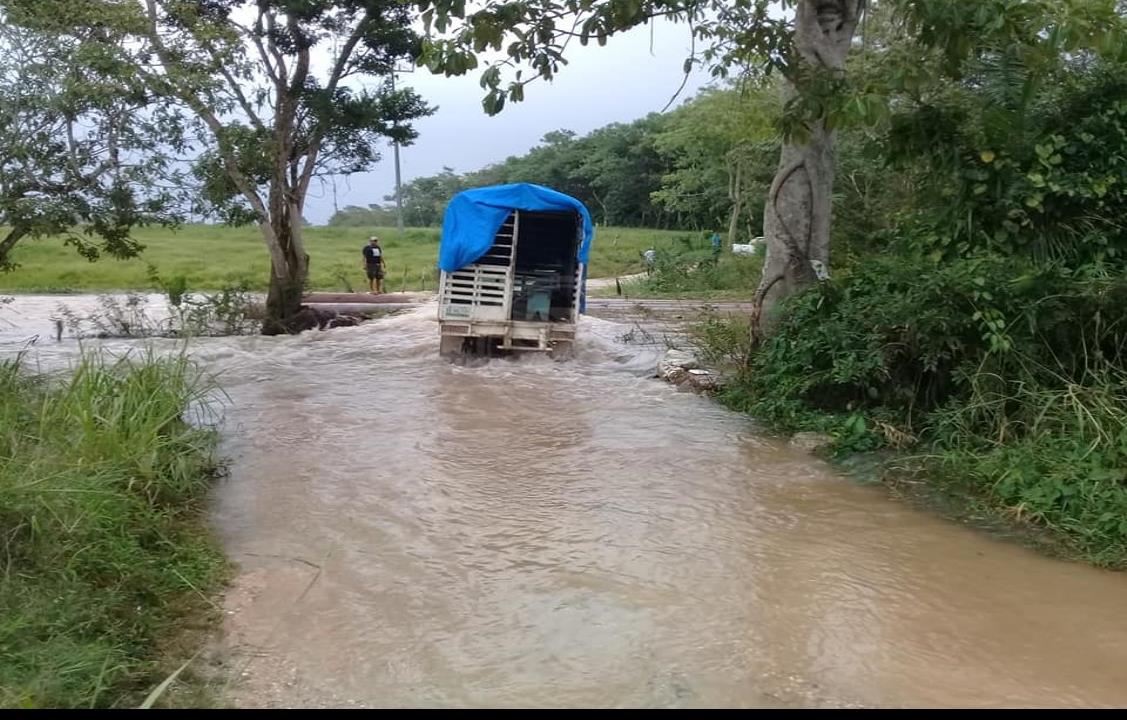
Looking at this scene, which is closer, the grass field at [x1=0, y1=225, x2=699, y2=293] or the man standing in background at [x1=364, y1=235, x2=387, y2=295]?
the man standing in background at [x1=364, y1=235, x2=387, y2=295]

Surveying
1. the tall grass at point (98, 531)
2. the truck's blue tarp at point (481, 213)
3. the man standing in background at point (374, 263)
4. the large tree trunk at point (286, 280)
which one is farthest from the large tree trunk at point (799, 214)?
the man standing in background at point (374, 263)

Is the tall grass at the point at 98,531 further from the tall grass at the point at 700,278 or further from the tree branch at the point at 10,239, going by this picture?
the tall grass at the point at 700,278

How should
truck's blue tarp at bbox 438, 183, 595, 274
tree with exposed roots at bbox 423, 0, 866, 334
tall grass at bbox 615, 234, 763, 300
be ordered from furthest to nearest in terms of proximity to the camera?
tall grass at bbox 615, 234, 763, 300, truck's blue tarp at bbox 438, 183, 595, 274, tree with exposed roots at bbox 423, 0, 866, 334

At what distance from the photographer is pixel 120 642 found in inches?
157

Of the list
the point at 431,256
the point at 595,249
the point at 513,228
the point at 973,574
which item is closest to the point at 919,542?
the point at 973,574

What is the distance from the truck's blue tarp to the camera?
13594 millimetres

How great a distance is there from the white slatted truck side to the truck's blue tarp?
0.18 m

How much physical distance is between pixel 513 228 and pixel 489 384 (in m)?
2.88

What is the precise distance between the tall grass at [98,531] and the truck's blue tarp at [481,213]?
21.5 ft

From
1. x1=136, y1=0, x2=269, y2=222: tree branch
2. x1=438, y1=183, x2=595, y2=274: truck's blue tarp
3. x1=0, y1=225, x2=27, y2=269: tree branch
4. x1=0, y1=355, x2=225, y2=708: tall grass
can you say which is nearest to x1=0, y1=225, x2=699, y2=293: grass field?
x1=136, y1=0, x2=269, y2=222: tree branch

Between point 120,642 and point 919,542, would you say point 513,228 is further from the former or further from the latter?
point 120,642

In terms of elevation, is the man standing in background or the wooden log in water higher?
the man standing in background

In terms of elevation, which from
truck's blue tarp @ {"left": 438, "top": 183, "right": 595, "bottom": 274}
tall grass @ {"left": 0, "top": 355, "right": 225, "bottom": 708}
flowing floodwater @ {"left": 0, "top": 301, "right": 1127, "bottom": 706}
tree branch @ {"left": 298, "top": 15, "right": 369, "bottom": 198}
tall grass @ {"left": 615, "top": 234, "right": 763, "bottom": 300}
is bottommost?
flowing floodwater @ {"left": 0, "top": 301, "right": 1127, "bottom": 706}

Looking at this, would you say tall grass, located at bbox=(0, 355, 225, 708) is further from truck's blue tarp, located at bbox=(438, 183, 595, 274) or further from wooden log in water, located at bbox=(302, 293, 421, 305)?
wooden log in water, located at bbox=(302, 293, 421, 305)
